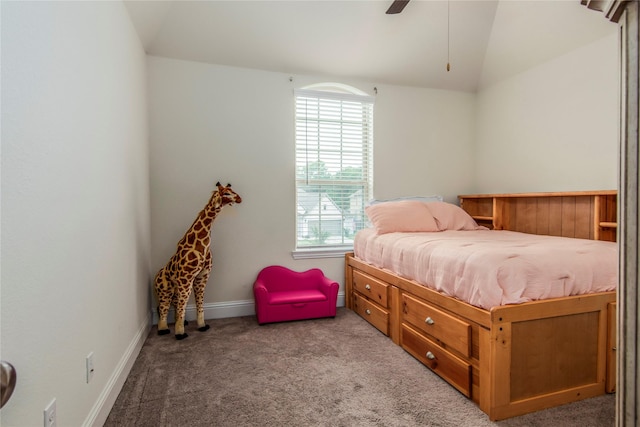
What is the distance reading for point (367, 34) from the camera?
294 cm

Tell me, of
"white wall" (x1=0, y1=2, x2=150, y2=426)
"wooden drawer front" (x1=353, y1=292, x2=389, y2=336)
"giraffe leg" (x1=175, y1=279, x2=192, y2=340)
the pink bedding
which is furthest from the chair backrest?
the pink bedding

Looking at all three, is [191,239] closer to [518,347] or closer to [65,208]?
[65,208]

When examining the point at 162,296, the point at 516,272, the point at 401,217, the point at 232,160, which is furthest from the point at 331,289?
the point at 516,272

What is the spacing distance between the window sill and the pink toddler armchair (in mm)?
150

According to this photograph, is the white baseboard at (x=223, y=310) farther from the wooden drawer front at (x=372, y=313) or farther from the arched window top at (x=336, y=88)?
the arched window top at (x=336, y=88)

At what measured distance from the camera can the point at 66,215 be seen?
1.23 m

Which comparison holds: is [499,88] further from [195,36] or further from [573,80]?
[195,36]

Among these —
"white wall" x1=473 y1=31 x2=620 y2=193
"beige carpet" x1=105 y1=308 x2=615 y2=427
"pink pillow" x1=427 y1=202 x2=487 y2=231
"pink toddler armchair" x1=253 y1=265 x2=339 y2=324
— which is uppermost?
"white wall" x1=473 y1=31 x2=620 y2=193

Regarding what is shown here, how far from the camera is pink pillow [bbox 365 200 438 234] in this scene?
289 cm

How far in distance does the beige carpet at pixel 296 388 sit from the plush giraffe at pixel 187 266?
0.21m

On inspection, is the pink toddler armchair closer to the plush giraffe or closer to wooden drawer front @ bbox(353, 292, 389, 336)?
wooden drawer front @ bbox(353, 292, 389, 336)

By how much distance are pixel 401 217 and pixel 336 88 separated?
5.10ft

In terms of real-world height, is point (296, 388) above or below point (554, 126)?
below

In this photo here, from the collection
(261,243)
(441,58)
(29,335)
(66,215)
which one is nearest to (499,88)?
(441,58)
